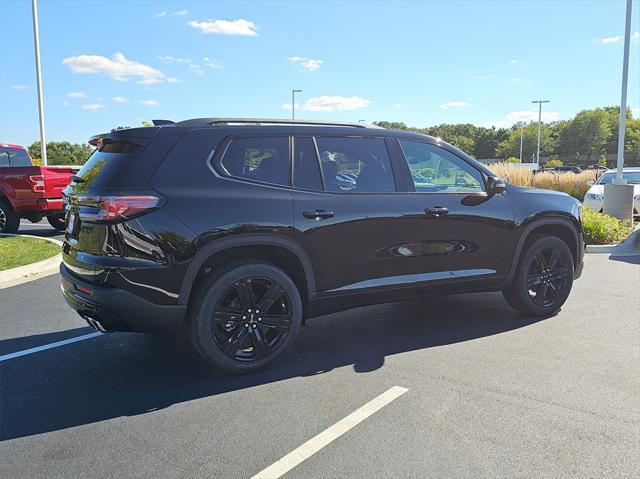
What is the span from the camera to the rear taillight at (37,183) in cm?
1094

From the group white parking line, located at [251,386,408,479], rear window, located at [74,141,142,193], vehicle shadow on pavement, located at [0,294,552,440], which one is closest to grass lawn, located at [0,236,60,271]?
vehicle shadow on pavement, located at [0,294,552,440]

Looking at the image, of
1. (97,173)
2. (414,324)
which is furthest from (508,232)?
(97,173)

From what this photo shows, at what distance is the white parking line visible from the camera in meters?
2.78

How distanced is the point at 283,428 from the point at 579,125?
9885 centimetres

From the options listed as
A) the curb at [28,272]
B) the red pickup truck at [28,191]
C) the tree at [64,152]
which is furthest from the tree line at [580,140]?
the curb at [28,272]

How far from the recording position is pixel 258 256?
4.12m

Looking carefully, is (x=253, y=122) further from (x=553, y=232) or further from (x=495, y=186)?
(x=553, y=232)

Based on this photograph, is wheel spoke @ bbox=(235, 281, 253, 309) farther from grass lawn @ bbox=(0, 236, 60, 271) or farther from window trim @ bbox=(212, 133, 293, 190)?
grass lawn @ bbox=(0, 236, 60, 271)

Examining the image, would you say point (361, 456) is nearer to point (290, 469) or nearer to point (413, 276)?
point (290, 469)

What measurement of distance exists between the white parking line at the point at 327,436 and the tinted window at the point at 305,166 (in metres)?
1.67

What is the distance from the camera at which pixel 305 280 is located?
421cm

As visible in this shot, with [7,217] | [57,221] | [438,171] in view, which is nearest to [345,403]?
[438,171]

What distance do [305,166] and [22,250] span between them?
6765 millimetres

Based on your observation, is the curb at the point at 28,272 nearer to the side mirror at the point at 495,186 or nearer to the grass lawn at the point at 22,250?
the grass lawn at the point at 22,250
